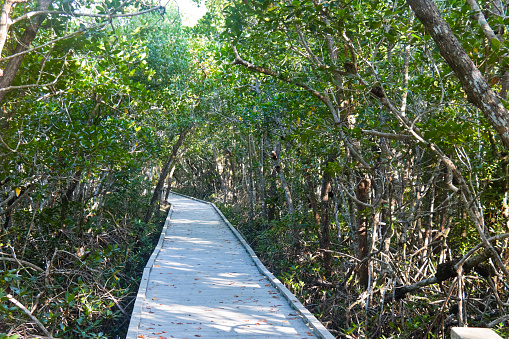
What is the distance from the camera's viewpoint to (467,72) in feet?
9.32

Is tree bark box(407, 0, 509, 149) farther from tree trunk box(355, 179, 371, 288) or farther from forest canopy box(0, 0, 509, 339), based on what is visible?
tree trunk box(355, 179, 371, 288)

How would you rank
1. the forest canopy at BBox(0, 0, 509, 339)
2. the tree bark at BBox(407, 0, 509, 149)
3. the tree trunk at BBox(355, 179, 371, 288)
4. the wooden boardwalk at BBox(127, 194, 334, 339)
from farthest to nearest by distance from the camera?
the tree trunk at BBox(355, 179, 371, 288) → the wooden boardwalk at BBox(127, 194, 334, 339) → the forest canopy at BBox(0, 0, 509, 339) → the tree bark at BBox(407, 0, 509, 149)

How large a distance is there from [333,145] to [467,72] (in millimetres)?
3807

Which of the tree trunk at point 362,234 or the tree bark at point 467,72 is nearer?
the tree bark at point 467,72

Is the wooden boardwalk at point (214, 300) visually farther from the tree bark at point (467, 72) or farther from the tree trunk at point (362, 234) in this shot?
the tree bark at point (467, 72)

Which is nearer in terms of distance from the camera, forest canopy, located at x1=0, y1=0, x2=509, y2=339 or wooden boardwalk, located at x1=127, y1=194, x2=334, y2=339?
forest canopy, located at x1=0, y1=0, x2=509, y2=339

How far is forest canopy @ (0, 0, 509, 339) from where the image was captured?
4.11m

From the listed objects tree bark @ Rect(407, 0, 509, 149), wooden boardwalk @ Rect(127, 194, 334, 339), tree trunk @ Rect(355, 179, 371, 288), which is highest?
tree bark @ Rect(407, 0, 509, 149)

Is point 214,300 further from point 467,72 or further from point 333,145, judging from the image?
point 467,72

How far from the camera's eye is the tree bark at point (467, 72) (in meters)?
2.75

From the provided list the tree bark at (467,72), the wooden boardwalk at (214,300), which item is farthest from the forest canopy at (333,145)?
the wooden boardwalk at (214,300)

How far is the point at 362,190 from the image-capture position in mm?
6613

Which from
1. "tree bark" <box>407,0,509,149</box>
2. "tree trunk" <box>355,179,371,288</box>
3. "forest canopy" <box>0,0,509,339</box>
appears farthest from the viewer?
"tree trunk" <box>355,179,371,288</box>

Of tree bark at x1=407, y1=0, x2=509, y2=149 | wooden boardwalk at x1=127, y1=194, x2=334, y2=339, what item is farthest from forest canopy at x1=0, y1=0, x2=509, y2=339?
wooden boardwalk at x1=127, y1=194, x2=334, y2=339
